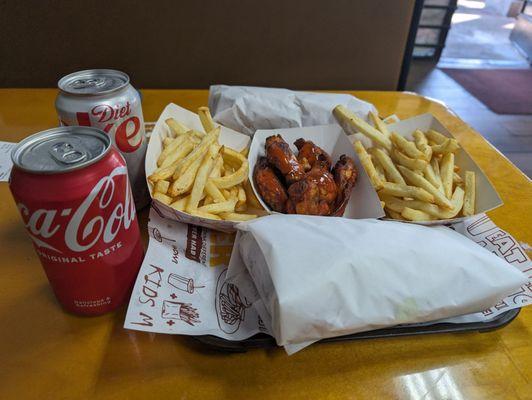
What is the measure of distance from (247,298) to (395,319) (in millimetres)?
286

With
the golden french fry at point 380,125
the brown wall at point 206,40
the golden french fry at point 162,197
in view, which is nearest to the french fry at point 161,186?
the golden french fry at point 162,197

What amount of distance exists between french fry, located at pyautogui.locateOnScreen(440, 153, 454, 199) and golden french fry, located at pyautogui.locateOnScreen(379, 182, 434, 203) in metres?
0.10

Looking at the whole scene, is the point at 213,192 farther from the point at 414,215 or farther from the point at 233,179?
the point at 414,215

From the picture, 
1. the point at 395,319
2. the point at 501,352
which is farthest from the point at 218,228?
the point at 501,352

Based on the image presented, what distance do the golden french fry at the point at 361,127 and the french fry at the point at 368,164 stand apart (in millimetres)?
48

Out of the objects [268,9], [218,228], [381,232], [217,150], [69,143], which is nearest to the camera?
[69,143]

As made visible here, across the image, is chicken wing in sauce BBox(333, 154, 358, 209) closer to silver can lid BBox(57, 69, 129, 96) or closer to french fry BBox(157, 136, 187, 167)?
french fry BBox(157, 136, 187, 167)

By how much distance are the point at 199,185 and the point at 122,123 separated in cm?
22

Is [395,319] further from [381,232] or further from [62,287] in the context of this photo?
[62,287]

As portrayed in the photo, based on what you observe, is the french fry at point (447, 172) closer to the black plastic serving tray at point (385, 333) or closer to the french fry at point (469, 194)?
the french fry at point (469, 194)

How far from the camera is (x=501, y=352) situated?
2.48ft

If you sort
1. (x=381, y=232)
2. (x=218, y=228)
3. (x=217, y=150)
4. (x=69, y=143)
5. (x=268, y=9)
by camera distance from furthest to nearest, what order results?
(x=268, y=9) < (x=217, y=150) < (x=218, y=228) < (x=381, y=232) < (x=69, y=143)

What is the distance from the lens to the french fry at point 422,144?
1078 mm

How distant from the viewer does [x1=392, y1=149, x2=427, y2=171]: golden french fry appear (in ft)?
3.36
